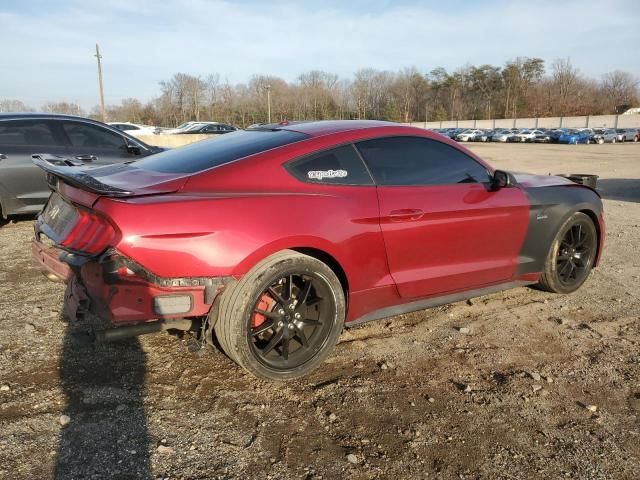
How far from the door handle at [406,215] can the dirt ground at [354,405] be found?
2.92 ft

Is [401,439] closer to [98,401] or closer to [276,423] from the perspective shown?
[276,423]

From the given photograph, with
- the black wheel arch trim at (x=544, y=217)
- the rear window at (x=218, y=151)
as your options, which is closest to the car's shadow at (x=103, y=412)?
the rear window at (x=218, y=151)

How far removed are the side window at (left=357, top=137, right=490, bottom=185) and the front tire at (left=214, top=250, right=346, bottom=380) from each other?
82cm

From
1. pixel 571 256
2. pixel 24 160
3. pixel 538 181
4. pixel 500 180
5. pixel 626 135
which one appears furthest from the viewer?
pixel 626 135

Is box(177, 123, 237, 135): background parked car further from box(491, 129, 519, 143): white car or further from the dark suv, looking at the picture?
box(491, 129, 519, 143): white car

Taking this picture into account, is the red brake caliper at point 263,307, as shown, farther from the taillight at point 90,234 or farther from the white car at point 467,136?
the white car at point 467,136

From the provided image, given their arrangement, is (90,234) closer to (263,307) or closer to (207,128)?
(263,307)

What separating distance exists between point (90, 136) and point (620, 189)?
11.6 meters

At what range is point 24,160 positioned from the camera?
6.48 metres

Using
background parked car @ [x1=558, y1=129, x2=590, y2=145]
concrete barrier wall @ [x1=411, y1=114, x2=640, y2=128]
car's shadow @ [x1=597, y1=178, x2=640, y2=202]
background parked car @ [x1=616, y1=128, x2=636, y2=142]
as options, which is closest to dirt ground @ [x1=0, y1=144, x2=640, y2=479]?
car's shadow @ [x1=597, y1=178, x2=640, y2=202]

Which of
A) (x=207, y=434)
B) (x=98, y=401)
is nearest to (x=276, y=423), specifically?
(x=207, y=434)

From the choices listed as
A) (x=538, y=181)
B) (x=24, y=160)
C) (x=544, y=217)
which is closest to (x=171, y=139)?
(x=24, y=160)

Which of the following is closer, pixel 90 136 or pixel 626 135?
pixel 90 136

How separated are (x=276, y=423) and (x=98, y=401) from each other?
3.24 feet
